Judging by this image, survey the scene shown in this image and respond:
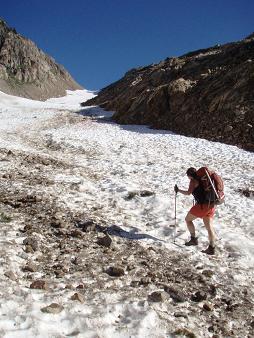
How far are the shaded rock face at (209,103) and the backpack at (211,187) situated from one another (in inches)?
579

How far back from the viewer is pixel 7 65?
10244 centimetres

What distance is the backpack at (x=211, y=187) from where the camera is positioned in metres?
9.62

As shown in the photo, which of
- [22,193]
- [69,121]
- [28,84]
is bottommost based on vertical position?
[22,193]

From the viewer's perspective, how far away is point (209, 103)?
31266 mm

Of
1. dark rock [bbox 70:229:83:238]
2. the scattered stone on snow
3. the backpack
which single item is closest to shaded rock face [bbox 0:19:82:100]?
dark rock [bbox 70:229:83:238]

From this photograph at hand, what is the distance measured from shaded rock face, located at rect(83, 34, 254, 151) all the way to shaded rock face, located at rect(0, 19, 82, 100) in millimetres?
60426

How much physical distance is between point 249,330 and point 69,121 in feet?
107

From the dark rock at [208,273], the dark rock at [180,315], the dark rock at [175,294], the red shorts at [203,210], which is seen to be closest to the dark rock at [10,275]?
the dark rock at [175,294]

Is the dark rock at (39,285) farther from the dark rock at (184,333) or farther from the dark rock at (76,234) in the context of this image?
the dark rock at (76,234)

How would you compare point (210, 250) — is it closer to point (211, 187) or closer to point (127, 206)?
point (211, 187)

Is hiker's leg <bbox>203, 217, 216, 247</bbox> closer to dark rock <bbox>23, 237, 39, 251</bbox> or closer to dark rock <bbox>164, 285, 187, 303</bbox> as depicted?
dark rock <bbox>164, 285, 187, 303</bbox>

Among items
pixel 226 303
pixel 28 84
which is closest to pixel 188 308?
pixel 226 303

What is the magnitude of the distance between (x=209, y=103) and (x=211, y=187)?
22.8 metres

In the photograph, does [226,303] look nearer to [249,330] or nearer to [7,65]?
[249,330]
